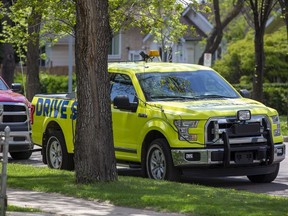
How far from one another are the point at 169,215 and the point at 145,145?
177 inches

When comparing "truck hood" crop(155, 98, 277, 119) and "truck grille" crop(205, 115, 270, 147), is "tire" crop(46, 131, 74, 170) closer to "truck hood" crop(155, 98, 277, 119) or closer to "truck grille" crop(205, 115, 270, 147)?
"truck hood" crop(155, 98, 277, 119)

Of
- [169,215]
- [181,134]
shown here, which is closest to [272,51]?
[181,134]

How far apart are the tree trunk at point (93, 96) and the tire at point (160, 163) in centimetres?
146

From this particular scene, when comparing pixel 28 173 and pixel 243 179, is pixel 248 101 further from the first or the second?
pixel 28 173

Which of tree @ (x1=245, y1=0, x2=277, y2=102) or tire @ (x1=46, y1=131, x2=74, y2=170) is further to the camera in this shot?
tree @ (x1=245, y1=0, x2=277, y2=102)

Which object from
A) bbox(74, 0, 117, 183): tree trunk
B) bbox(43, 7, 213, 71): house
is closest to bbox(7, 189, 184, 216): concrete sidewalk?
bbox(74, 0, 117, 183): tree trunk

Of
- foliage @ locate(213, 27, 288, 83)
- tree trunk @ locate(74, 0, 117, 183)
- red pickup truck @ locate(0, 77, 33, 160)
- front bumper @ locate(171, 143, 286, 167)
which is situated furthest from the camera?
foliage @ locate(213, 27, 288, 83)

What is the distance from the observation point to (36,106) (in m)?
18.5

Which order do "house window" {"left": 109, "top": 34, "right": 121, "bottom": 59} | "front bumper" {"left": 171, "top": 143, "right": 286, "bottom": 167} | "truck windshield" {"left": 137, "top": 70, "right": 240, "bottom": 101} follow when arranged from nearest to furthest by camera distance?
"front bumper" {"left": 171, "top": 143, "right": 286, "bottom": 167}, "truck windshield" {"left": 137, "top": 70, "right": 240, "bottom": 101}, "house window" {"left": 109, "top": 34, "right": 121, "bottom": 59}

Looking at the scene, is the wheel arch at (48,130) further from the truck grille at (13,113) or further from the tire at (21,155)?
the tire at (21,155)

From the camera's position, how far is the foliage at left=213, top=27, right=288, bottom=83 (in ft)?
149

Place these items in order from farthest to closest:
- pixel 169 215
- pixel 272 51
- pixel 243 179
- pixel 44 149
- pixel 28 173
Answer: pixel 272 51 < pixel 44 149 < pixel 243 179 < pixel 28 173 < pixel 169 215

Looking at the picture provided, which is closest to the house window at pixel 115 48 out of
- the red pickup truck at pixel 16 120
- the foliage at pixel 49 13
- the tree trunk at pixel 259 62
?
the tree trunk at pixel 259 62

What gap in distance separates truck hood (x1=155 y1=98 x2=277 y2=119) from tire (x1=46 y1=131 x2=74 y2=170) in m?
2.63
